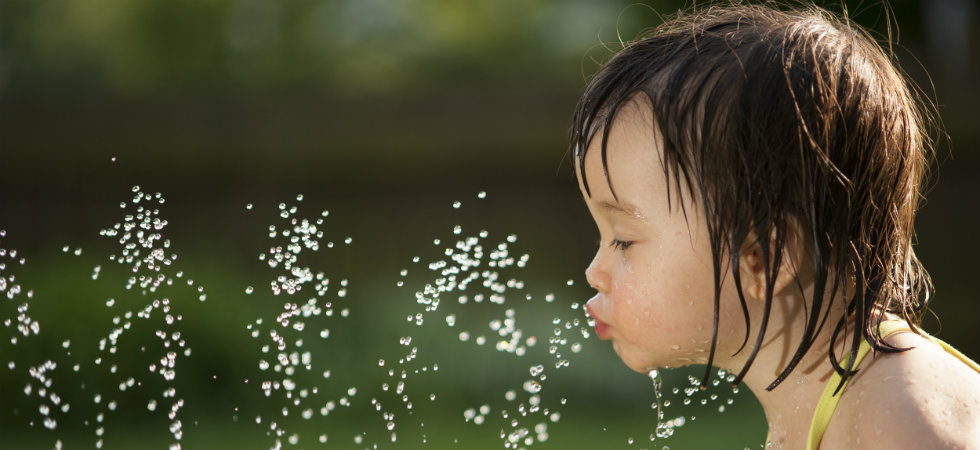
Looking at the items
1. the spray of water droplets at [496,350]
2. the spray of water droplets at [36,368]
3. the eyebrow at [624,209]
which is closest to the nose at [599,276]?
the eyebrow at [624,209]

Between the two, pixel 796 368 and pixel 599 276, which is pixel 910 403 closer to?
pixel 796 368

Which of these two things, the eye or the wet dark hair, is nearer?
the wet dark hair

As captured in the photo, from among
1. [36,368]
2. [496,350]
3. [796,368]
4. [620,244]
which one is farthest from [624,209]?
[36,368]

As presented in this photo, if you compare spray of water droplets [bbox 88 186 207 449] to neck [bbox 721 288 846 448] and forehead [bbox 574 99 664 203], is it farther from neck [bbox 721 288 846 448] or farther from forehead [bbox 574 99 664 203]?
neck [bbox 721 288 846 448]

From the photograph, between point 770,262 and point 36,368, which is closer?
point 770,262

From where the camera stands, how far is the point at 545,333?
208 inches

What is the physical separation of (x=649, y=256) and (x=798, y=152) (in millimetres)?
324

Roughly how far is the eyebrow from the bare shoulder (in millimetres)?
474

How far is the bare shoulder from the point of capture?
1498 millimetres

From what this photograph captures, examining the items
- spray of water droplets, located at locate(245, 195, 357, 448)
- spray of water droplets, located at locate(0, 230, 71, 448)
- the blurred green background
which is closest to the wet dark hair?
the blurred green background

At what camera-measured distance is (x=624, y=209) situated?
5.87 feet

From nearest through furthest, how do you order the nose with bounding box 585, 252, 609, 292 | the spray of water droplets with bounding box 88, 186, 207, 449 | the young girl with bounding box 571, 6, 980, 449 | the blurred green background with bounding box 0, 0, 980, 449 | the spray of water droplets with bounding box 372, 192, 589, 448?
the young girl with bounding box 571, 6, 980, 449
the nose with bounding box 585, 252, 609, 292
the spray of water droplets with bounding box 88, 186, 207, 449
the blurred green background with bounding box 0, 0, 980, 449
the spray of water droplets with bounding box 372, 192, 589, 448

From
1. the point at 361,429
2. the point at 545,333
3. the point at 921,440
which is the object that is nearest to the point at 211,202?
the point at 361,429

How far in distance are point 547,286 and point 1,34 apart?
6.62 metres
